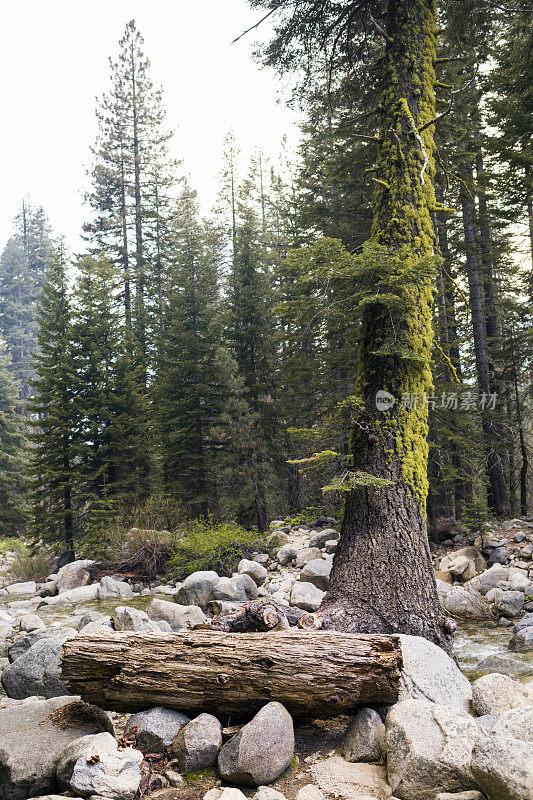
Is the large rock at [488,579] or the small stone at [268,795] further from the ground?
the small stone at [268,795]

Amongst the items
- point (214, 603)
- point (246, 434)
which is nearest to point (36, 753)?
point (214, 603)

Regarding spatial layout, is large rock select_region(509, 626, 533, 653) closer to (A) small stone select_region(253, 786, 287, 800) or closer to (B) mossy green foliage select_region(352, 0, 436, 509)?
(B) mossy green foliage select_region(352, 0, 436, 509)

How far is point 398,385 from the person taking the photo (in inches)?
205

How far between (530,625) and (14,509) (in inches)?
791

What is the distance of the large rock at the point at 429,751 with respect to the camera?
9.38ft

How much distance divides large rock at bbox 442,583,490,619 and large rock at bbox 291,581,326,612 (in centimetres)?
187

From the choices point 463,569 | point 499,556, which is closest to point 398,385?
point 463,569

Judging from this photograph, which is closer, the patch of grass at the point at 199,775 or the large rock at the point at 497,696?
the patch of grass at the point at 199,775

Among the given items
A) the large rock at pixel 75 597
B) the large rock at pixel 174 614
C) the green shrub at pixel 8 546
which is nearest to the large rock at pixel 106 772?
the large rock at pixel 174 614

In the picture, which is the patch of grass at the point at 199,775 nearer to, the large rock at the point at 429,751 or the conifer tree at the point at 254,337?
the large rock at the point at 429,751

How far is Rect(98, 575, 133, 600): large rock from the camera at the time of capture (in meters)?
9.92

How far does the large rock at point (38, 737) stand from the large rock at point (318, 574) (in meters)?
5.03

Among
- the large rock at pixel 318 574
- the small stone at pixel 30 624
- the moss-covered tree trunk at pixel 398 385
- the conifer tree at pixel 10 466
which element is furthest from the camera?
the conifer tree at pixel 10 466

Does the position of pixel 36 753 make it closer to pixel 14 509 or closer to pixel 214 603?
pixel 214 603
